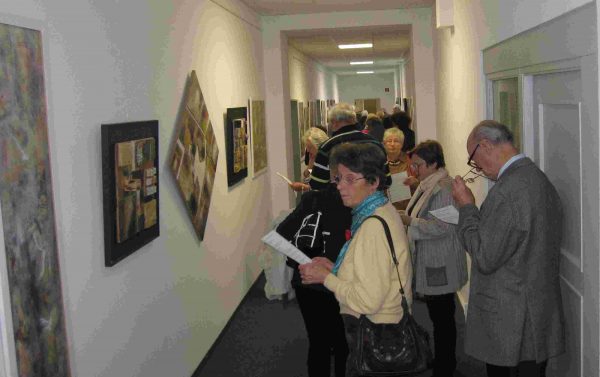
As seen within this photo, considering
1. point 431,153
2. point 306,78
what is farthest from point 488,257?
point 306,78

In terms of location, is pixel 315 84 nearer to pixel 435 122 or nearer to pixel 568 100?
pixel 435 122

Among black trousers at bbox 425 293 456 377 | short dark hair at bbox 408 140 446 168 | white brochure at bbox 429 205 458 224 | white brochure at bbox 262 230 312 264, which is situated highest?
short dark hair at bbox 408 140 446 168

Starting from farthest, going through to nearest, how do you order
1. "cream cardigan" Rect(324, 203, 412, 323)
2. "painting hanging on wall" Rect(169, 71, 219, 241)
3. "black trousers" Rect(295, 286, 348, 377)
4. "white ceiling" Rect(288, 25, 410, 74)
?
"white ceiling" Rect(288, 25, 410, 74), "painting hanging on wall" Rect(169, 71, 219, 241), "black trousers" Rect(295, 286, 348, 377), "cream cardigan" Rect(324, 203, 412, 323)

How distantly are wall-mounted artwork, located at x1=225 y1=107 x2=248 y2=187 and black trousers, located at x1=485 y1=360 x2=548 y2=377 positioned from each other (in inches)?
129

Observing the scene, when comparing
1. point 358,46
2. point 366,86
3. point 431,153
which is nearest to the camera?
point 431,153

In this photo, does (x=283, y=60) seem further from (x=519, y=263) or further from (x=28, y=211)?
(x=28, y=211)

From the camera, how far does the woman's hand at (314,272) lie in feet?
9.76

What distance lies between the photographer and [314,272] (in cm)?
301

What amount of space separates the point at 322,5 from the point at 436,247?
4.51 m

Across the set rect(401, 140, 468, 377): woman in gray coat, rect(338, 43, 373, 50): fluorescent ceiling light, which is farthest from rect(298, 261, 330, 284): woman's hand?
rect(338, 43, 373, 50): fluorescent ceiling light

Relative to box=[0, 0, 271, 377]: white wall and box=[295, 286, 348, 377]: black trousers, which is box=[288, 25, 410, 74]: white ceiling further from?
box=[295, 286, 348, 377]: black trousers

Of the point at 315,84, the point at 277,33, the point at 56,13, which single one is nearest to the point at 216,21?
the point at 277,33

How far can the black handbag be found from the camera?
282 cm

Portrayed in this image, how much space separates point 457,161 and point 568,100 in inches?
131
